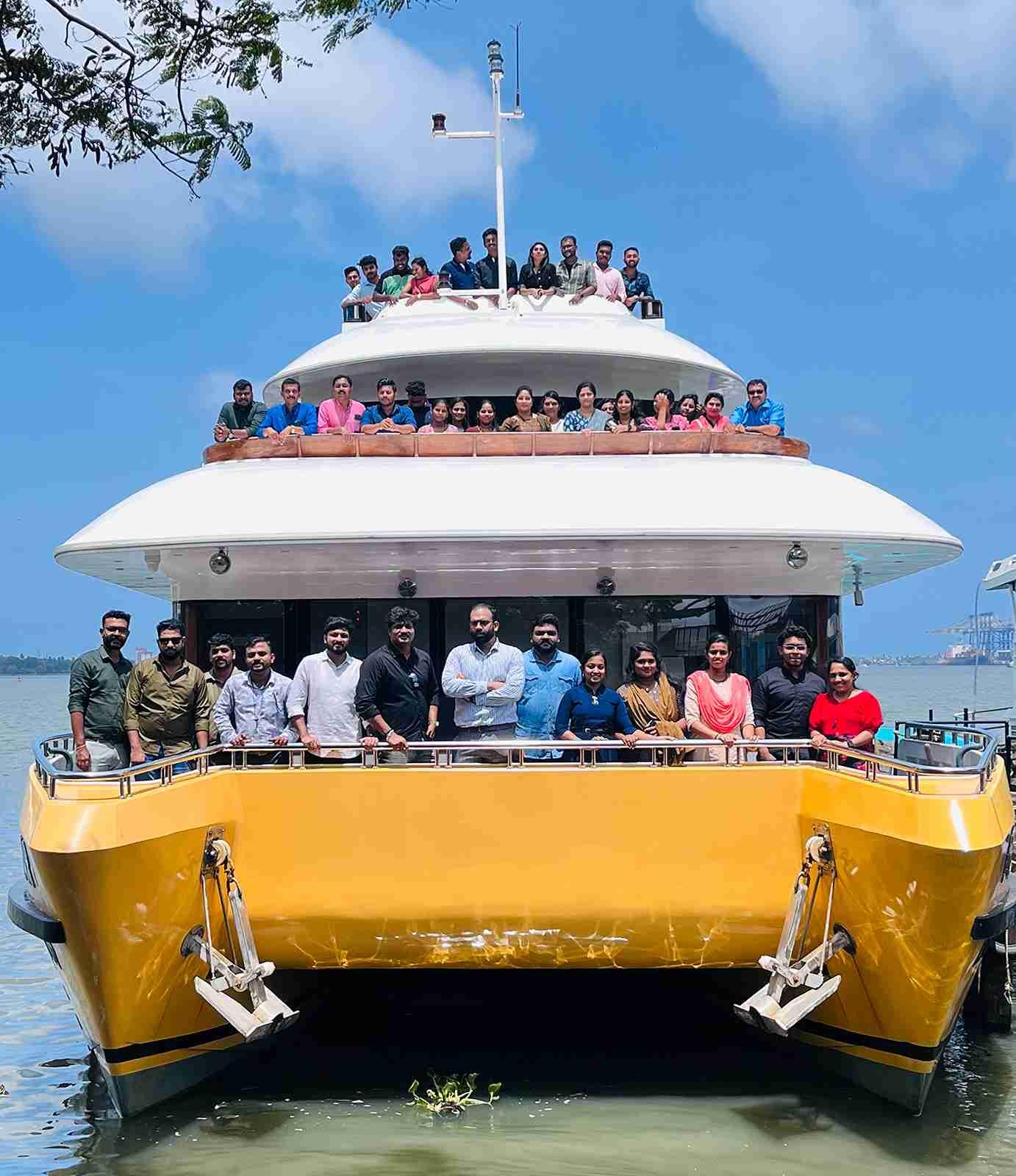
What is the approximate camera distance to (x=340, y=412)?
11.7 metres

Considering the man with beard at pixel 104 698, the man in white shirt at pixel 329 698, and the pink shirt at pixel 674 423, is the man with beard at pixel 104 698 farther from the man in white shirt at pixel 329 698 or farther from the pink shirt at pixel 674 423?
the pink shirt at pixel 674 423

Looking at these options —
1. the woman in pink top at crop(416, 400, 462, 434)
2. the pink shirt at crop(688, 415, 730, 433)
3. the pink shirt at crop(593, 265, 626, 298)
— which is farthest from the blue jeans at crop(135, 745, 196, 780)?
A: the pink shirt at crop(593, 265, 626, 298)

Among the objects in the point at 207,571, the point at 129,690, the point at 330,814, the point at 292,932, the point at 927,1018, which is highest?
the point at 207,571

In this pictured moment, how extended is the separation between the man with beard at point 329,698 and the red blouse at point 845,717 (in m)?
2.64

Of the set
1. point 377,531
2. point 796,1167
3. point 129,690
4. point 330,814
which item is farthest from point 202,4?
point 796,1167

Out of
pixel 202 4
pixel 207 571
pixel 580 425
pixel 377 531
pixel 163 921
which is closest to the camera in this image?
pixel 163 921

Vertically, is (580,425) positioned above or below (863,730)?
above

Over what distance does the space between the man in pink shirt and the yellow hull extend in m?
8.13

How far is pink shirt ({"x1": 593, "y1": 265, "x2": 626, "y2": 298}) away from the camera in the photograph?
50.3 ft

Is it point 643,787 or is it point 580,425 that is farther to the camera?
point 580,425

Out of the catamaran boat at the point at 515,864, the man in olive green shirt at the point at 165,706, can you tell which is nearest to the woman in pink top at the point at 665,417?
the catamaran boat at the point at 515,864

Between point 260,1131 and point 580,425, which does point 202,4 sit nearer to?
point 580,425

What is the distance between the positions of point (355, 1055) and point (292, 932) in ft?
6.86

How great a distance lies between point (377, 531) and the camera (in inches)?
371
